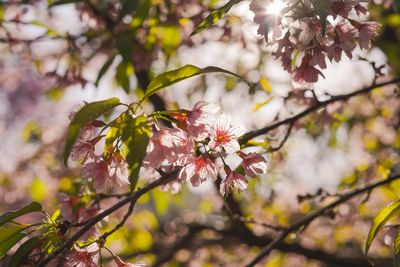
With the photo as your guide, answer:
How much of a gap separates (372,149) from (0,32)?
8.61 ft

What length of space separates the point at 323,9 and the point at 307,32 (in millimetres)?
173

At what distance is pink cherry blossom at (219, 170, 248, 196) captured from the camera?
115 cm

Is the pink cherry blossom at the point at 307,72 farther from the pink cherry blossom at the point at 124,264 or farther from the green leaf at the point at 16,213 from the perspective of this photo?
the green leaf at the point at 16,213

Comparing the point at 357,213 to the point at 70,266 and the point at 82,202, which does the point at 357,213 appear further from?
the point at 70,266

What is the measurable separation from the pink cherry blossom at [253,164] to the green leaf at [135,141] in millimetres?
317

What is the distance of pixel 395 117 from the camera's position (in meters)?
3.35

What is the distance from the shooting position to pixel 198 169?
44.0 inches

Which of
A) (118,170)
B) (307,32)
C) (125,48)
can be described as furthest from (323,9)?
(125,48)

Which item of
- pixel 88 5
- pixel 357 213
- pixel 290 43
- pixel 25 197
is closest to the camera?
pixel 290 43

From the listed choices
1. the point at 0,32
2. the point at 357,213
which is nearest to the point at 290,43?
the point at 0,32

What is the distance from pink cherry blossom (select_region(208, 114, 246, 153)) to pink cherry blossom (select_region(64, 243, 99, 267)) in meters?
0.36

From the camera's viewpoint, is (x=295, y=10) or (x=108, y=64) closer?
(x=295, y=10)

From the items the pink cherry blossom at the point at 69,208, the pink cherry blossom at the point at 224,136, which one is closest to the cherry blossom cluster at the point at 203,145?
the pink cherry blossom at the point at 224,136

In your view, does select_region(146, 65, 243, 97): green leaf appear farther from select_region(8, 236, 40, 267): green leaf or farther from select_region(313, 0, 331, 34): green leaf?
select_region(8, 236, 40, 267): green leaf
